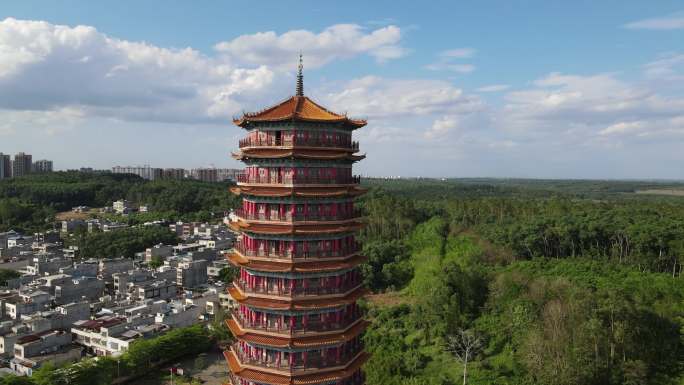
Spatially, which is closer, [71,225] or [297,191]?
[297,191]

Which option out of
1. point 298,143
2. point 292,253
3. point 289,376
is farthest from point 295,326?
point 298,143

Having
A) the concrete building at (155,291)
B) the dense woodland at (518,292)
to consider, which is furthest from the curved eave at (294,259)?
the concrete building at (155,291)

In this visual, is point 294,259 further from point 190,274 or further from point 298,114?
point 190,274

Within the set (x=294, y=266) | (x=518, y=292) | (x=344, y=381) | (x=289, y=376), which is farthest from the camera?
(x=518, y=292)

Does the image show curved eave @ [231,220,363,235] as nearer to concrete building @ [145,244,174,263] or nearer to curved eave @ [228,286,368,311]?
curved eave @ [228,286,368,311]

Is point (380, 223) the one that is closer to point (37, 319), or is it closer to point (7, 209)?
point (37, 319)

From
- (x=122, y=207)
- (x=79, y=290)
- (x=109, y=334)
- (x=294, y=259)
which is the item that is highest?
(x=294, y=259)

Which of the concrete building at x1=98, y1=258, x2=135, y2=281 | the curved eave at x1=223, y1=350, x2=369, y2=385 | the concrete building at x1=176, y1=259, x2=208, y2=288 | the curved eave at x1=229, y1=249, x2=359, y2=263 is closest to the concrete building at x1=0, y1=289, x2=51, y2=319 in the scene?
the concrete building at x1=98, y1=258, x2=135, y2=281

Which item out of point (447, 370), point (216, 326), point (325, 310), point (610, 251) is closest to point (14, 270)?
point (216, 326)
